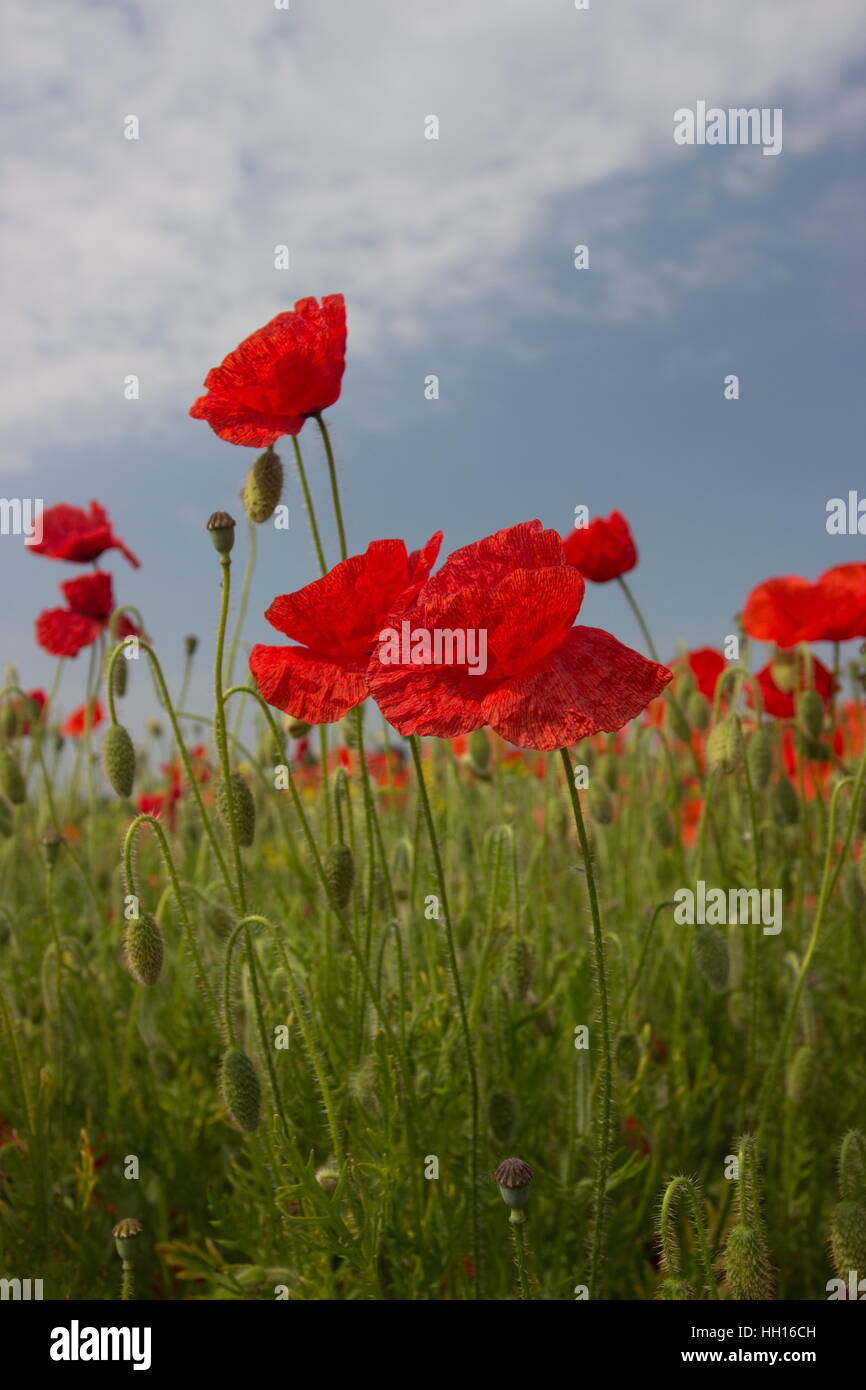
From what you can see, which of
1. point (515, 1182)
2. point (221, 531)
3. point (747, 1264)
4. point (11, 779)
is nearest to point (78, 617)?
point (11, 779)

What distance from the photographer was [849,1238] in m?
1.54

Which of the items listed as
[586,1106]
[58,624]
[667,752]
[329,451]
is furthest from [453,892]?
[329,451]

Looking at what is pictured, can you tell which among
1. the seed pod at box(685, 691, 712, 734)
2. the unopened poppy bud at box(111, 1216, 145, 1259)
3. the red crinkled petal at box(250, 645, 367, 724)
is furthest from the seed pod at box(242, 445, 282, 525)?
the seed pod at box(685, 691, 712, 734)

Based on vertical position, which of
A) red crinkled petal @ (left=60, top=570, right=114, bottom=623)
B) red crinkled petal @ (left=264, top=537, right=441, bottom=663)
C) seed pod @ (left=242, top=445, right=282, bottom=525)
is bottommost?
red crinkled petal @ (left=264, top=537, right=441, bottom=663)

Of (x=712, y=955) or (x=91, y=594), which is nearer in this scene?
(x=712, y=955)

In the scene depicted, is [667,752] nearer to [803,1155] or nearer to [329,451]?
[803,1155]

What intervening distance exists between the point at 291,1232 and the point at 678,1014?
41.7 inches

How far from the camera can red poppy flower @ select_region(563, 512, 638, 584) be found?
279 centimetres

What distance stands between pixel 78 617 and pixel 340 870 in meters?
1.92

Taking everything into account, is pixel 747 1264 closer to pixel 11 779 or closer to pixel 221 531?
pixel 221 531

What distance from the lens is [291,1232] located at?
1.71 m

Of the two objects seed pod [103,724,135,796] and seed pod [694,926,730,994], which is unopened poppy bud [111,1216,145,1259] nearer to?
seed pod [103,724,135,796]

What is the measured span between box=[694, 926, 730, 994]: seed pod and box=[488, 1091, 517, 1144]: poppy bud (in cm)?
41
